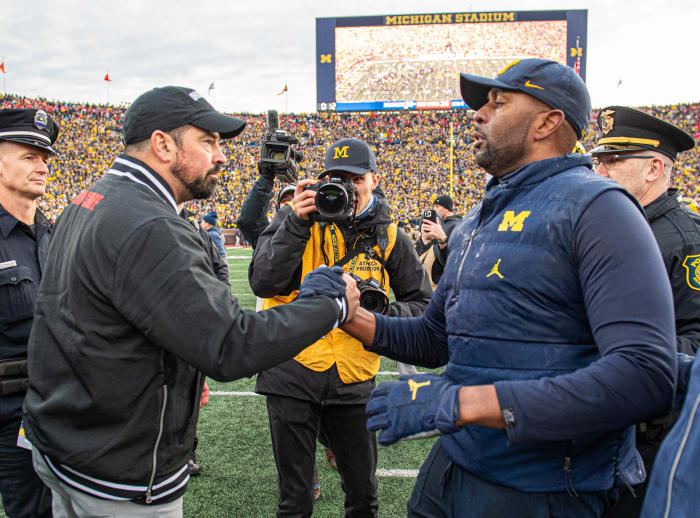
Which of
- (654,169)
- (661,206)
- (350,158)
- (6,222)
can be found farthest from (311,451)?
(654,169)

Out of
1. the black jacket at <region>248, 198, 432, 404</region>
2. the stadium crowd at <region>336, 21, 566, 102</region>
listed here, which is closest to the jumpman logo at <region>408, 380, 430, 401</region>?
the black jacket at <region>248, 198, 432, 404</region>

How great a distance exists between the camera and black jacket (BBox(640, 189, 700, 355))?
218 centimetres

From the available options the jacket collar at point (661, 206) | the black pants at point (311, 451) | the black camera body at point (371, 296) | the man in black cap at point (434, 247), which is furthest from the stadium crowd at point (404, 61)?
the black camera body at point (371, 296)

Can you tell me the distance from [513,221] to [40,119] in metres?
2.63

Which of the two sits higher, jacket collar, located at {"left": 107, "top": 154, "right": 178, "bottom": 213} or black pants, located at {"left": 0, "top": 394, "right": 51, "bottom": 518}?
jacket collar, located at {"left": 107, "top": 154, "right": 178, "bottom": 213}

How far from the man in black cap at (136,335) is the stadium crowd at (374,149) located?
27.8 metres

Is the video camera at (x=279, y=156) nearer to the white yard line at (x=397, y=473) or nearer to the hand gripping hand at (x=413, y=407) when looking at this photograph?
the hand gripping hand at (x=413, y=407)

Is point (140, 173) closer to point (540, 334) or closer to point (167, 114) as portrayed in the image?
point (167, 114)

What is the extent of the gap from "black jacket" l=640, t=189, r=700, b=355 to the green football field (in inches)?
79.1

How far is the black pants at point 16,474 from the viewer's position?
233 centimetres

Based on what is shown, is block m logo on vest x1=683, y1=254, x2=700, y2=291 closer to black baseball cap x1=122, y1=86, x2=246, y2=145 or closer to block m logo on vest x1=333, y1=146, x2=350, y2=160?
block m logo on vest x1=333, y1=146, x2=350, y2=160

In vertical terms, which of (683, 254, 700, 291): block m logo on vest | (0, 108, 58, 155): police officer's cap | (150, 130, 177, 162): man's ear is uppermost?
(0, 108, 58, 155): police officer's cap

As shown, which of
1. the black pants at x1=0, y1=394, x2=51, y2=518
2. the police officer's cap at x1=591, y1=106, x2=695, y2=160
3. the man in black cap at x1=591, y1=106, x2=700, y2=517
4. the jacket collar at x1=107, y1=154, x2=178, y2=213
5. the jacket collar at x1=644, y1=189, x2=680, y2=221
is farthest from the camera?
the police officer's cap at x1=591, y1=106, x2=695, y2=160

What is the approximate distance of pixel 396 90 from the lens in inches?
1151
